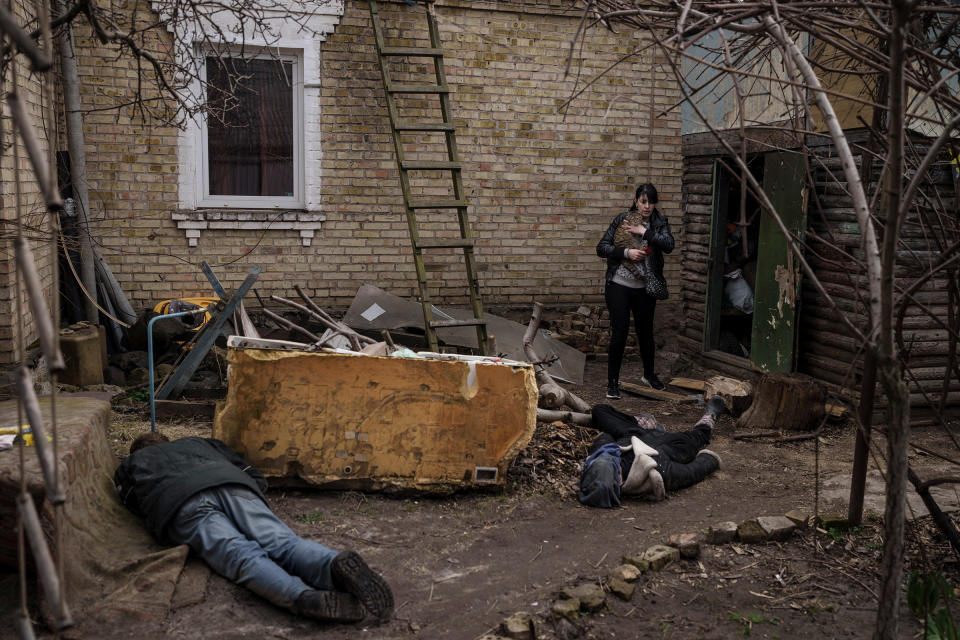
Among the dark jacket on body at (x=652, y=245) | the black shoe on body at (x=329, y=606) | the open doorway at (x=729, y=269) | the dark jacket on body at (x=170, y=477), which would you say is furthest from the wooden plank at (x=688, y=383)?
the black shoe on body at (x=329, y=606)

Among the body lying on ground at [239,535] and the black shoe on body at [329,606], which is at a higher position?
the body lying on ground at [239,535]

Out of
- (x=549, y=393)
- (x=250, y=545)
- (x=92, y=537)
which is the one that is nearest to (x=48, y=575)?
(x=250, y=545)

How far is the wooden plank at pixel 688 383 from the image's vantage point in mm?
8289

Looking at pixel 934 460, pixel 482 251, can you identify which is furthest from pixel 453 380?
pixel 482 251

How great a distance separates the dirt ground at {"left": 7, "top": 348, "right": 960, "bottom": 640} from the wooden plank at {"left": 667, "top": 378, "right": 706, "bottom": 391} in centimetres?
233

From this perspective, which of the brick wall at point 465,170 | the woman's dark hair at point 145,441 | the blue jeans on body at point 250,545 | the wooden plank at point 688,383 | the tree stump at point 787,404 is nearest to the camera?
the blue jeans on body at point 250,545

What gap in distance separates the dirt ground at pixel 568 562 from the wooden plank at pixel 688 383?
7.65 feet

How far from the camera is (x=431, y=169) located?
8031 millimetres

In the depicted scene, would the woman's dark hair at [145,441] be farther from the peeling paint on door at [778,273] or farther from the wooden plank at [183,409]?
the peeling paint on door at [778,273]

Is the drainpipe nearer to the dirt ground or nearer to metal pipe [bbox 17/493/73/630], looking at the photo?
the dirt ground

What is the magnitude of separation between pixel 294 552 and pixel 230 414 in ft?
4.54

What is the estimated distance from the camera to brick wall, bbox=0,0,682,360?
8.55m

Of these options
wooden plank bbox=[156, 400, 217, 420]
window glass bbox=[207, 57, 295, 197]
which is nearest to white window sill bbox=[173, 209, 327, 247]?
window glass bbox=[207, 57, 295, 197]

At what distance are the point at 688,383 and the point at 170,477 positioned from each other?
18.6 feet
